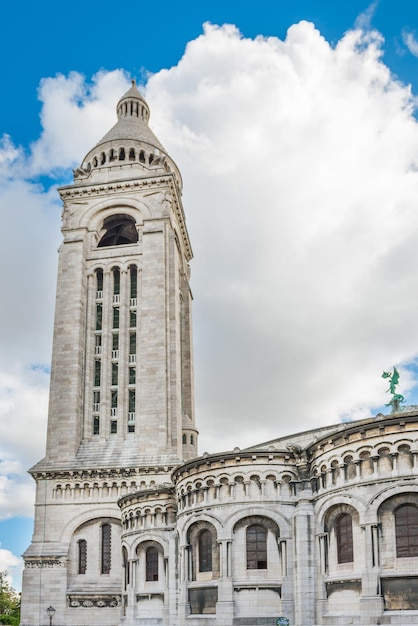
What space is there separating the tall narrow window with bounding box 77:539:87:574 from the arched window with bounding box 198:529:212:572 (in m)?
20.7

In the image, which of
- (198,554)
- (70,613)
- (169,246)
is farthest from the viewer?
(169,246)

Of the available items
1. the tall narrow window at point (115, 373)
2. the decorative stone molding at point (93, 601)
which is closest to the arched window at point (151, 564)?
the decorative stone molding at point (93, 601)

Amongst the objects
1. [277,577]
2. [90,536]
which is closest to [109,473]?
[90,536]

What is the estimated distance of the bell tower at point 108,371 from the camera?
5869 cm

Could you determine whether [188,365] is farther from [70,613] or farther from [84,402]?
[70,613]

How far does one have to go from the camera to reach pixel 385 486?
109 ft

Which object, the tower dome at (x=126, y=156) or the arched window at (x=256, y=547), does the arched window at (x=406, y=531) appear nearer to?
the arched window at (x=256, y=547)

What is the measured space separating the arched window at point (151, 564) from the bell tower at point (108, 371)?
11.5 metres

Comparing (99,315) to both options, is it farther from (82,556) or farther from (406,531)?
(406,531)

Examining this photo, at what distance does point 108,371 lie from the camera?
6762 cm

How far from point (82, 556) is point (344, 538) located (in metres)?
30.3

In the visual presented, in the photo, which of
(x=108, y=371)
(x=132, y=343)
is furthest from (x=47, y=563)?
(x=132, y=343)

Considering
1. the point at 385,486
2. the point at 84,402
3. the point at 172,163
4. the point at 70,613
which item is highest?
the point at 172,163

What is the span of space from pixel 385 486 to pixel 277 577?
845 cm
